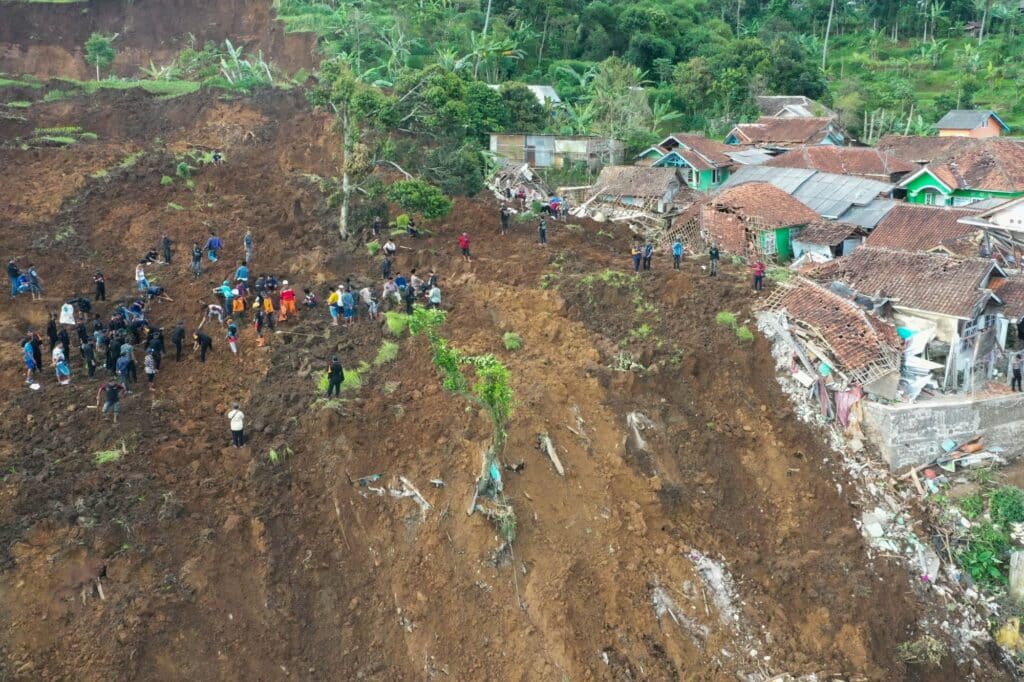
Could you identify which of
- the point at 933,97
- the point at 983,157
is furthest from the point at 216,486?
the point at 933,97

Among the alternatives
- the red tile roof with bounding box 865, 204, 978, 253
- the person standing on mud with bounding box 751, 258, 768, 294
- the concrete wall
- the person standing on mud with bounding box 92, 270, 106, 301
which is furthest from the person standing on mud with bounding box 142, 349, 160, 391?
the red tile roof with bounding box 865, 204, 978, 253

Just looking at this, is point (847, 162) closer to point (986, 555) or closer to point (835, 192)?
point (835, 192)

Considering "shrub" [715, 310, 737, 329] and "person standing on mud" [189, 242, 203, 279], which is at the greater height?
"person standing on mud" [189, 242, 203, 279]

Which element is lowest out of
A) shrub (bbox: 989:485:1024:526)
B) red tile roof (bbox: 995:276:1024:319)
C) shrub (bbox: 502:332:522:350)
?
shrub (bbox: 989:485:1024:526)

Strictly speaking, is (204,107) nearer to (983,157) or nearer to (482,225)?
(482,225)

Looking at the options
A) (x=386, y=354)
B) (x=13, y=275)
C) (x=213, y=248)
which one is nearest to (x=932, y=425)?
(x=386, y=354)

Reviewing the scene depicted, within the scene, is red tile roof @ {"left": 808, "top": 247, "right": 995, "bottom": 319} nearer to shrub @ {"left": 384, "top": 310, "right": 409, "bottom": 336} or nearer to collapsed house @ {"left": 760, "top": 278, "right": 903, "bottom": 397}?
collapsed house @ {"left": 760, "top": 278, "right": 903, "bottom": 397}

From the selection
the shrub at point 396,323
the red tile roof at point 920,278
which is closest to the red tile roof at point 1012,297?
the red tile roof at point 920,278

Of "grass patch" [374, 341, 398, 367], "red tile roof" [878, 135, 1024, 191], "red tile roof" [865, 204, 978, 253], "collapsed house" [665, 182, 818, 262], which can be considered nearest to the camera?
"grass patch" [374, 341, 398, 367]
